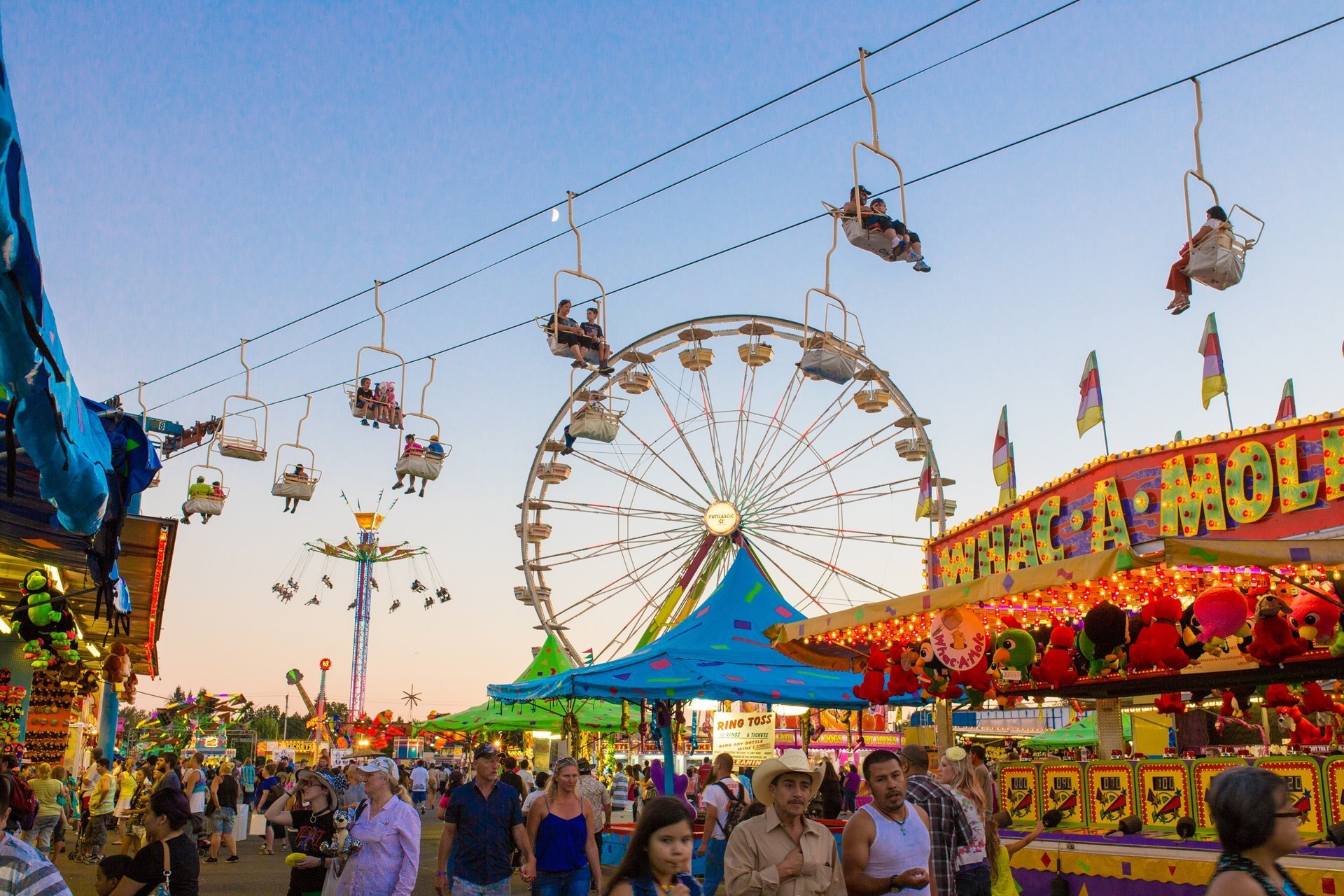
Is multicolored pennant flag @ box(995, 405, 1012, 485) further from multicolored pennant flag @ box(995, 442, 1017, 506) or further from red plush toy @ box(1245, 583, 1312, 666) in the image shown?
red plush toy @ box(1245, 583, 1312, 666)

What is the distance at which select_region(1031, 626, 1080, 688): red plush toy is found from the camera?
895 centimetres

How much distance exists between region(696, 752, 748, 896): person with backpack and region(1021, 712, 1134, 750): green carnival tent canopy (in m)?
18.9

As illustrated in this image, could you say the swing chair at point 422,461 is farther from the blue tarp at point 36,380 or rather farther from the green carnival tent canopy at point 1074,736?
the green carnival tent canopy at point 1074,736

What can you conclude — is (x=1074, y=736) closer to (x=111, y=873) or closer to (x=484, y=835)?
(x=484, y=835)

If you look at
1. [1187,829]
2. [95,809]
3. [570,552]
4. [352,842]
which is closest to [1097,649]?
[1187,829]

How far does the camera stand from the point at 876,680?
10516 millimetres

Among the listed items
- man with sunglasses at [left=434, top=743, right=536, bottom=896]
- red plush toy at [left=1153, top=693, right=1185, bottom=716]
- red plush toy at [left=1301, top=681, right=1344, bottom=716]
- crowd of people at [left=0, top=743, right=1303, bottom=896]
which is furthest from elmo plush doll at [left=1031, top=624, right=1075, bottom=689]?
man with sunglasses at [left=434, top=743, right=536, bottom=896]

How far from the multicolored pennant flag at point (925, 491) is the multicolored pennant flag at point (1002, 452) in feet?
3.76

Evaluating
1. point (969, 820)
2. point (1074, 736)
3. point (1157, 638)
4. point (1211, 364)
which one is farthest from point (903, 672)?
point (1074, 736)

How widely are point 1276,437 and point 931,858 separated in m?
10.3

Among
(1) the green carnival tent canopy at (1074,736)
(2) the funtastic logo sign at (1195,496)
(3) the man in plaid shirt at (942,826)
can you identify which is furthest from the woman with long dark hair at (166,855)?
(1) the green carnival tent canopy at (1074,736)

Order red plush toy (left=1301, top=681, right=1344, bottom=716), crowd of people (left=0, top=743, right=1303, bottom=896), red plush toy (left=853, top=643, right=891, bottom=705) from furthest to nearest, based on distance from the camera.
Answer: red plush toy (left=853, top=643, right=891, bottom=705) < red plush toy (left=1301, top=681, right=1344, bottom=716) < crowd of people (left=0, top=743, right=1303, bottom=896)

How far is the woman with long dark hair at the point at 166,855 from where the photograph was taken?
15.2ft

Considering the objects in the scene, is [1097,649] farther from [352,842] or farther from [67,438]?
[67,438]
